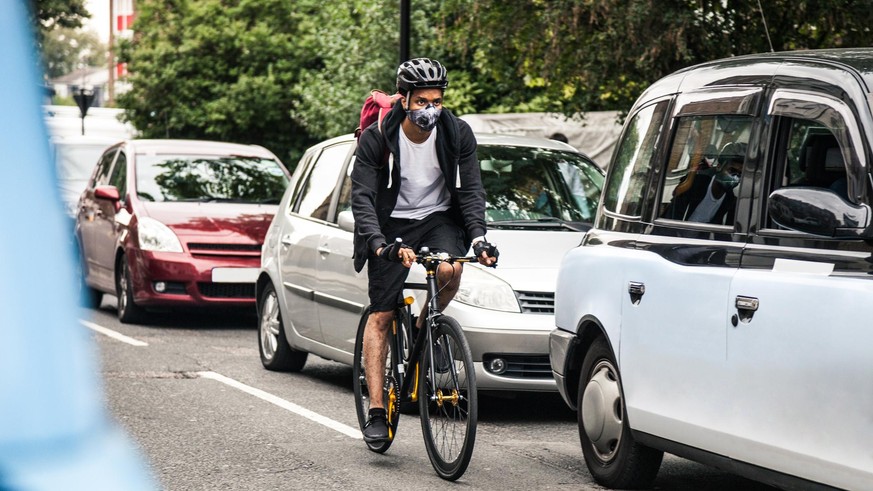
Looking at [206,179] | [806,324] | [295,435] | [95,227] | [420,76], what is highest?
[420,76]

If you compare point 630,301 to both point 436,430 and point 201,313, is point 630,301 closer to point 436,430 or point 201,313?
point 436,430

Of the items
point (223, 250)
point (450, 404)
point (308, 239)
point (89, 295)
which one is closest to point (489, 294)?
point (450, 404)

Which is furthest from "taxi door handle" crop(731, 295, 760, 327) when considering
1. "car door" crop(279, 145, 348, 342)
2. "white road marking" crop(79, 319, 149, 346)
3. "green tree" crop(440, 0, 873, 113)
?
"white road marking" crop(79, 319, 149, 346)

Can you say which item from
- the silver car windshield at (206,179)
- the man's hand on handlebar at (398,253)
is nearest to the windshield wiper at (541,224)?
the man's hand on handlebar at (398,253)

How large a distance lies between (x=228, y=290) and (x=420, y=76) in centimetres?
786

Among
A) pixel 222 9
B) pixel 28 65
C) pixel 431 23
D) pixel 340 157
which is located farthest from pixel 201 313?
pixel 222 9

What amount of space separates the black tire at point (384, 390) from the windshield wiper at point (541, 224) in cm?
200

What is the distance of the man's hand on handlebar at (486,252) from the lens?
639cm

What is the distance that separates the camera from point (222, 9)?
34375 mm

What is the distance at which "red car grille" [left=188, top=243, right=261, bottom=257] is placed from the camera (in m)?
14.0

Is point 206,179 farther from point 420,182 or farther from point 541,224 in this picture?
point 420,182

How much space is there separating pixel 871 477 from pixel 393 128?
9.99 feet

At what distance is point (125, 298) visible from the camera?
14359mm

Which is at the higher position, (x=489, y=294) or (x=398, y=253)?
(x=398, y=253)
